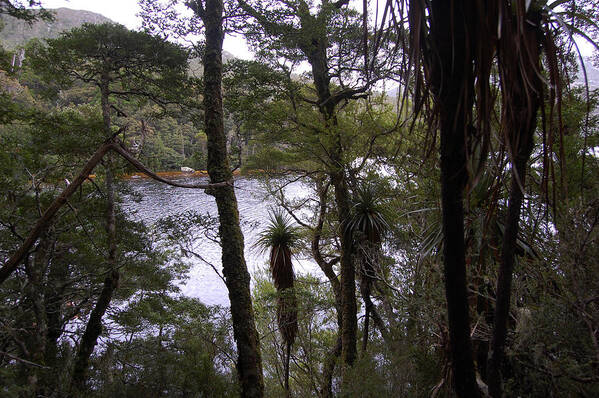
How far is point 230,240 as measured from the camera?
427 centimetres

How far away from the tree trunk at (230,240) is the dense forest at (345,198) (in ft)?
0.08

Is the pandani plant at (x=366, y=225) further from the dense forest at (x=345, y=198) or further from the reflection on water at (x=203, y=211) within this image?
the reflection on water at (x=203, y=211)

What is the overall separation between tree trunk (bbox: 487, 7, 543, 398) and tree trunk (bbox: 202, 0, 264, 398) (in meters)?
3.38

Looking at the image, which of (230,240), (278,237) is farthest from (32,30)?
(278,237)

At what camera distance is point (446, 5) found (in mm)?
808

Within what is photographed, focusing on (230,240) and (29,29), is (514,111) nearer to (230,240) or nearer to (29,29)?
(230,240)

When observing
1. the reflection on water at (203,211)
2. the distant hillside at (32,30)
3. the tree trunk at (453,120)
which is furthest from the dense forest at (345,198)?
the reflection on water at (203,211)

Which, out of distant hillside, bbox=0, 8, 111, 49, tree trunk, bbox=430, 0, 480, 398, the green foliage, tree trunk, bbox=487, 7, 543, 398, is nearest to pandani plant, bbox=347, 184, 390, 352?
the green foliage

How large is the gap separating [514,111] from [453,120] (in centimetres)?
27

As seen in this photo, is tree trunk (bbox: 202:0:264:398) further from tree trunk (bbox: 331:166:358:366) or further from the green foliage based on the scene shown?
the green foliage

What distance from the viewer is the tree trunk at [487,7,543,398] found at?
0.80 meters

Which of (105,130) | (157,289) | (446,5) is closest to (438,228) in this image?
Answer: (446,5)

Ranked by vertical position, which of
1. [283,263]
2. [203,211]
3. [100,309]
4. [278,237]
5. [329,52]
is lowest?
[100,309]

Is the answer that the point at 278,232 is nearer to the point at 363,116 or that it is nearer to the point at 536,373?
the point at 363,116
